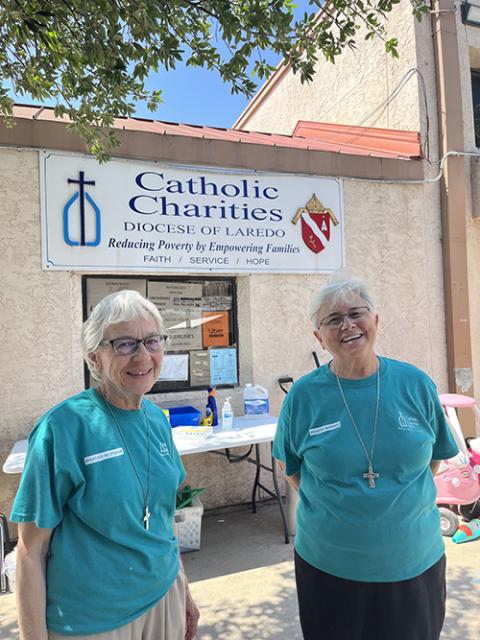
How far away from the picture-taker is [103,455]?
1.30 m

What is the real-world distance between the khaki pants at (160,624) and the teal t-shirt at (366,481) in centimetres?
49

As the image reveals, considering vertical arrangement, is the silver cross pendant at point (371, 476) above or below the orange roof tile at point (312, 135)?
below

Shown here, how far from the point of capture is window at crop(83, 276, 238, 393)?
4.23 metres

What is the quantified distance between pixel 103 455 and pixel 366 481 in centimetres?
89

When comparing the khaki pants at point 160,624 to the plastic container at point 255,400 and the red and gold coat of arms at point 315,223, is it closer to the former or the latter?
the plastic container at point 255,400

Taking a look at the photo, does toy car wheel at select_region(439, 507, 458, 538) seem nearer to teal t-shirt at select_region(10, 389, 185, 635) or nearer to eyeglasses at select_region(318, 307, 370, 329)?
eyeglasses at select_region(318, 307, 370, 329)

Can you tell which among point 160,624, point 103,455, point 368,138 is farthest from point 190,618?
point 368,138

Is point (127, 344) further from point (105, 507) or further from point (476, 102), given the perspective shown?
point (476, 102)

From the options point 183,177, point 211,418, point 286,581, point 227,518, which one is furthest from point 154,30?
point 227,518

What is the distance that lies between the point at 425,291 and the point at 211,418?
2796 mm

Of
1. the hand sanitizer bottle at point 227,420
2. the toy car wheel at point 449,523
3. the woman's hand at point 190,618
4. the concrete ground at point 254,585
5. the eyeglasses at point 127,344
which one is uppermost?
the eyeglasses at point 127,344

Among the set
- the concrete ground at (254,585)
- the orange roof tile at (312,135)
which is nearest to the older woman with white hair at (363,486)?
the concrete ground at (254,585)

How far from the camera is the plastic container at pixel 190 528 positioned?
351 centimetres

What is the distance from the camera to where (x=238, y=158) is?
14.1 ft
